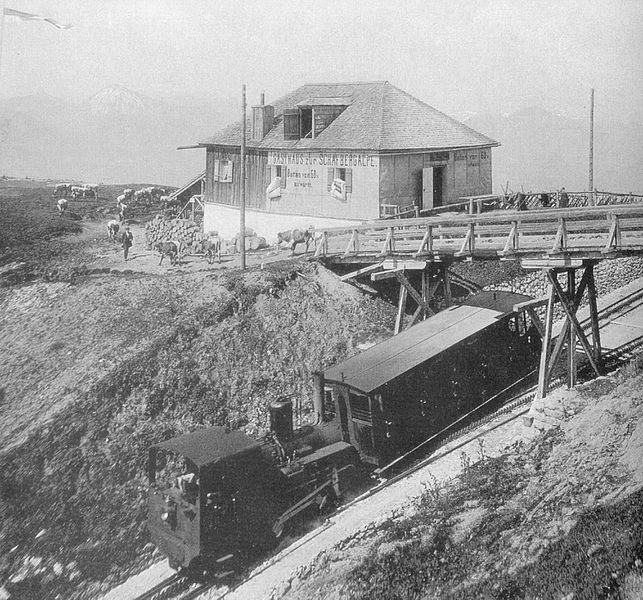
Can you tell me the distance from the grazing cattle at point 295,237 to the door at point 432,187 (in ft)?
15.7

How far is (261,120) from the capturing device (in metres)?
26.6

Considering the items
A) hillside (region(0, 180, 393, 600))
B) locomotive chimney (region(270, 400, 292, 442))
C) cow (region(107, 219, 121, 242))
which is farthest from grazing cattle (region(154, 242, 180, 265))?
locomotive chimney (region(270, 400, 292, 442))

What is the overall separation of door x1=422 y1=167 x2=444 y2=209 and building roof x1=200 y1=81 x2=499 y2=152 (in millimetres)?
1166

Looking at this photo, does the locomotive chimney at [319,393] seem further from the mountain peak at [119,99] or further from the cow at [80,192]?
the cow at [80,192]

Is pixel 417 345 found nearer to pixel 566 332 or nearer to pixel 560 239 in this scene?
pixel 566 332

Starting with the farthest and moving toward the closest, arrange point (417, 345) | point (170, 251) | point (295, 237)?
point (170, 251) < point (295, 237) < point (417, 345)

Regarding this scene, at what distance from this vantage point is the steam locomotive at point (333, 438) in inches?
404

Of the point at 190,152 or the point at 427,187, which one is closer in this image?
the point at 427,187

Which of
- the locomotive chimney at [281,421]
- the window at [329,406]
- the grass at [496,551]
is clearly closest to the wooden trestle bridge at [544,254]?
the grass at [496,551]

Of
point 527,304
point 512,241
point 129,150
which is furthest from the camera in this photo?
point 129,150

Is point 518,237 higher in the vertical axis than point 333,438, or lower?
higher

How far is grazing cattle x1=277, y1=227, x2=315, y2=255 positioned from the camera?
21.8 meters

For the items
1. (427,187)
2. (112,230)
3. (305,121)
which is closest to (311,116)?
(305,121)

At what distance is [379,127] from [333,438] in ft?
46.9
